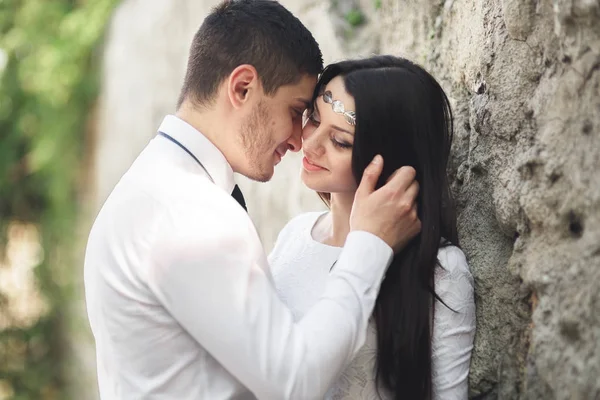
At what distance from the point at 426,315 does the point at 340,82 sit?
31.4 inches

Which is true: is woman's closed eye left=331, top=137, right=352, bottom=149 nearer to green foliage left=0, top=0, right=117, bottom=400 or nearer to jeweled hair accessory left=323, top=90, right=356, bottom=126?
jeweled hair accessory left=323, top=90, right=356, bottom=126

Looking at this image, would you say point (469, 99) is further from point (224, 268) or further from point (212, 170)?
point (224, 268)

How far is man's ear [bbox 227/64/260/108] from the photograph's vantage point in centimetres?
237

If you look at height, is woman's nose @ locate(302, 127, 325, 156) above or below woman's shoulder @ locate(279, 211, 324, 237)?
above

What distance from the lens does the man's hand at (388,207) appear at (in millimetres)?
2186

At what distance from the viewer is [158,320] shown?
6.79ft

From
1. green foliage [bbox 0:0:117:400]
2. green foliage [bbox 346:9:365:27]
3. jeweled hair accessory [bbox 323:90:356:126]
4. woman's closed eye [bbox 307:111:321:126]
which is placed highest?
green foliage [bbox 346:9:365:27]

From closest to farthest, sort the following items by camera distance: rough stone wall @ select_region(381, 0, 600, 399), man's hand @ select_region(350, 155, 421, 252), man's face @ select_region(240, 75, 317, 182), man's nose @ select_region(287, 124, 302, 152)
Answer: rough stone wall @ select_region(381, 0, 600, 399) → man's hand @ select_region(350, 155, 421, 252) → man's face @ select_region(240, 75, 317, 182) → man's nose @ select_region(287, 124, 302, 152)

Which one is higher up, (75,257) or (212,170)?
(212,170)

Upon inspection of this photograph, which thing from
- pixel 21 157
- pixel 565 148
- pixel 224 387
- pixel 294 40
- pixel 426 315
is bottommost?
pixel 21 157

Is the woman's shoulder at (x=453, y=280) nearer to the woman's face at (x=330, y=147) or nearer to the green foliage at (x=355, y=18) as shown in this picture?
the woman's face at (x=330, y=147)

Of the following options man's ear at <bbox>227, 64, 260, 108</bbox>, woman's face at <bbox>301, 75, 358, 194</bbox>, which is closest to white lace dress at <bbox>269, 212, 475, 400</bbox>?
woman's face at <bbox>301, 75, 358, 194</bbox>

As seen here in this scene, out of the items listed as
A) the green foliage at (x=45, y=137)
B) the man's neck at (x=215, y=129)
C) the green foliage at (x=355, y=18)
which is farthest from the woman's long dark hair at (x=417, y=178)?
the green foliage at (x=45, y=137)

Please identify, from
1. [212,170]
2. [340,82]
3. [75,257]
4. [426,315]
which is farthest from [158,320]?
[75,257]
